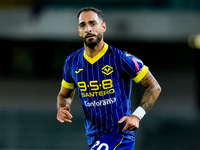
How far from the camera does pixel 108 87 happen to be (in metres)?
3.38

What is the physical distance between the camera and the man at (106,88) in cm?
334

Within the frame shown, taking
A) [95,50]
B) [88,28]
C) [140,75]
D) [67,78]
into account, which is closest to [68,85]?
[67,78]

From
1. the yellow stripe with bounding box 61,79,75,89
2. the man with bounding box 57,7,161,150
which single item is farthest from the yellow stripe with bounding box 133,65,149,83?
the yellow stripe with bounding box 61,79,75,89

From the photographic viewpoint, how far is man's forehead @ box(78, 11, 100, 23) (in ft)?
11.3

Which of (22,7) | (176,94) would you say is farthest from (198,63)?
(22,7)

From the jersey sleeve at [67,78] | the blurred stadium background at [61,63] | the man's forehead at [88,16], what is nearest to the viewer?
the man's forehead at [88,16]

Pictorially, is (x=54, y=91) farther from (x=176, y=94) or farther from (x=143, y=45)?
(x=176, y=94)

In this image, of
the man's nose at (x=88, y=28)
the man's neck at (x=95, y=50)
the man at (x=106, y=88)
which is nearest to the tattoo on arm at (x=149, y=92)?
the man at (x=106, y=88)

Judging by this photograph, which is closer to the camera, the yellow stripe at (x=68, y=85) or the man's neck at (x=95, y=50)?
the man's neck at (x=95, y=50)

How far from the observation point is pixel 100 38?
3.43 metres

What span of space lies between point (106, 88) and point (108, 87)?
0.8 inches

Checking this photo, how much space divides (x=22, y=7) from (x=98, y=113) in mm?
10411

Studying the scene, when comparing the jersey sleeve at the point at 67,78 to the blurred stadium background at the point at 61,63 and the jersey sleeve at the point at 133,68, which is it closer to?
the jersey sleeve at the point at 133,68

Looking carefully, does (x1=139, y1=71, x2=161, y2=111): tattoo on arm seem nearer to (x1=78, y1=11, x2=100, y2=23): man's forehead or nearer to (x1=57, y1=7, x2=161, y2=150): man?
(x1=57, y1=7, x2=161, y2=150): man
